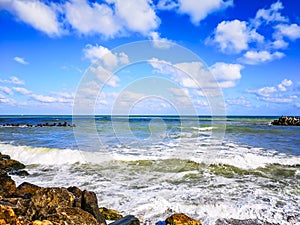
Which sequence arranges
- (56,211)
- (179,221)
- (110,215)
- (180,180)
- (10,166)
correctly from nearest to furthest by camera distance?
(56,211), (179,221), (110,215), (180,180), (10,166)

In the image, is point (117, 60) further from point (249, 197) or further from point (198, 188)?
point (249, 197)

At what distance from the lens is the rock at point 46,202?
11.0 ft

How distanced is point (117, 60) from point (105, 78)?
0.89m

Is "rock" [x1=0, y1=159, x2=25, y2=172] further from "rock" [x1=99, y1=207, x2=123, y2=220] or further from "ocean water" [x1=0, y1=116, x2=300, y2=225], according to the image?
"rock" [x1=99, y1=207, x2=123, y2=220]

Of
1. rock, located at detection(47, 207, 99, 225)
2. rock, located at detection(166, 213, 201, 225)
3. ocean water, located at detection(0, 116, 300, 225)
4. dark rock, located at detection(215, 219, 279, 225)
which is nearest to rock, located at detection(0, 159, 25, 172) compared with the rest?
ocean water, located at detection(0, 116, 300, 225)

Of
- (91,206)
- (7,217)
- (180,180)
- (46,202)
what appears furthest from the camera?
(180,180)

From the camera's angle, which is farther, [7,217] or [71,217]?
[71,217]

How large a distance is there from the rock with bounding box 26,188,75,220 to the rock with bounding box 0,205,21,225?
0.41 m

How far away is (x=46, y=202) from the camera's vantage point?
12.8ft

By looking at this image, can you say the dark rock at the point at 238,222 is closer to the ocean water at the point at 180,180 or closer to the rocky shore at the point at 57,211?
the rocky shore at the point at 57,211

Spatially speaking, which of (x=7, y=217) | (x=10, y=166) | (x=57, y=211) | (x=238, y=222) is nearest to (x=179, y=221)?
(x=238, y=222)

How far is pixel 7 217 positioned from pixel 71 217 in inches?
34.8

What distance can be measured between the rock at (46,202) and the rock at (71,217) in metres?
0.10

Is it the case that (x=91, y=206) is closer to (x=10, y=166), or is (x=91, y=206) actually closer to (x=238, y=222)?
(x=238, y=222)
